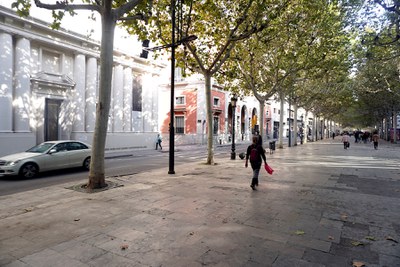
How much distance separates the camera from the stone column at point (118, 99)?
23.3 metres

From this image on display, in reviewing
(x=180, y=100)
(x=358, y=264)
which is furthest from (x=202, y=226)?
(x=180, y=100)

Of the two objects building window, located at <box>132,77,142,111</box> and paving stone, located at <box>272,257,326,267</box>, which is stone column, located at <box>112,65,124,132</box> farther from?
paving stone, located at <box>272,257,326,267</box>

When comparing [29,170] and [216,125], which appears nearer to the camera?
[29,170]

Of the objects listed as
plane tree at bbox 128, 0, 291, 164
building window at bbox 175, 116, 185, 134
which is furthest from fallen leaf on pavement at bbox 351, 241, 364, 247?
building window at bbox 175, 116, 185, 134

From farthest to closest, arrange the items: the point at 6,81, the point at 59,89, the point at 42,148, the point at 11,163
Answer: the point at 59,89 → the point at 6,81 → the point at 42,148 → the point at 11,163

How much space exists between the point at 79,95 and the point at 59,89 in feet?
4.89

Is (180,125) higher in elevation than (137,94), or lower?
lower

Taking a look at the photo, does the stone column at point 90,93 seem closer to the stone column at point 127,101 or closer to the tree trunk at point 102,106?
the stone column at point 127,101

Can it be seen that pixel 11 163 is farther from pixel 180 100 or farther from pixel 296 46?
pixel 180 100

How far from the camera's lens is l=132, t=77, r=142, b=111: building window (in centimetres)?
2556

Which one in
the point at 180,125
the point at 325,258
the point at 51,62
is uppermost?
the point at 51,62

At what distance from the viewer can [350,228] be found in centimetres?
488

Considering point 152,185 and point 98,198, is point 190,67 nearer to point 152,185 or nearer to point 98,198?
point 152,185

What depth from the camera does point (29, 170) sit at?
10.3m
